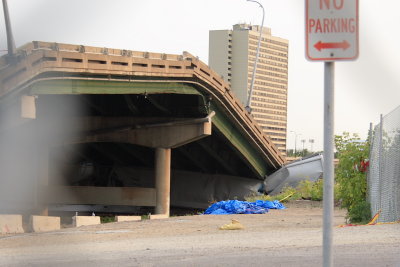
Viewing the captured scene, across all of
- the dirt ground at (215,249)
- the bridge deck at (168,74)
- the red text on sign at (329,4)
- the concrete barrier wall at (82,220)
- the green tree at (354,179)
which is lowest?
the concrete barrier wall at (82,220)

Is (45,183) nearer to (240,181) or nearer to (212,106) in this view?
(212,106)

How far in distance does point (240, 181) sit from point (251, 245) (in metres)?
35.3

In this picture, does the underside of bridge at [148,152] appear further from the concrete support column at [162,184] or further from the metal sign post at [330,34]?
the metal sign post at [330,34]

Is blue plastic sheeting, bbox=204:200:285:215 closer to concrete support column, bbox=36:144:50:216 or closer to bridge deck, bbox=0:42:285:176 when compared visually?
bridge deck, bbox=0:42:285:176

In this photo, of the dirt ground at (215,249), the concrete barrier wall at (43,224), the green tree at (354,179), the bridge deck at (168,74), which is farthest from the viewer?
the bridge deck at (168,74)

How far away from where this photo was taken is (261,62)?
420 centimetres

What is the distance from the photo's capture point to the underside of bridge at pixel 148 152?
34750mm

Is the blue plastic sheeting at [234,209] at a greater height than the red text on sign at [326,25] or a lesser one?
lesser

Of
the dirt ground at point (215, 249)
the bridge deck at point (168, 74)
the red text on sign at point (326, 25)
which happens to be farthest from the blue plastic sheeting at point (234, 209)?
the red text on sign at point (326, 25)

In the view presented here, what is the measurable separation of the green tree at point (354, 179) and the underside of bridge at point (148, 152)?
369 inches

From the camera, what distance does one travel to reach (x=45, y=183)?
1524 inches

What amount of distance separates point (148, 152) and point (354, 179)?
107 feet

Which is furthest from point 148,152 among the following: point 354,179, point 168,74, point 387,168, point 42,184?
point 387,168

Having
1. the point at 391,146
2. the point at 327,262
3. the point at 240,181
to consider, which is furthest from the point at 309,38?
the point at 240,181
